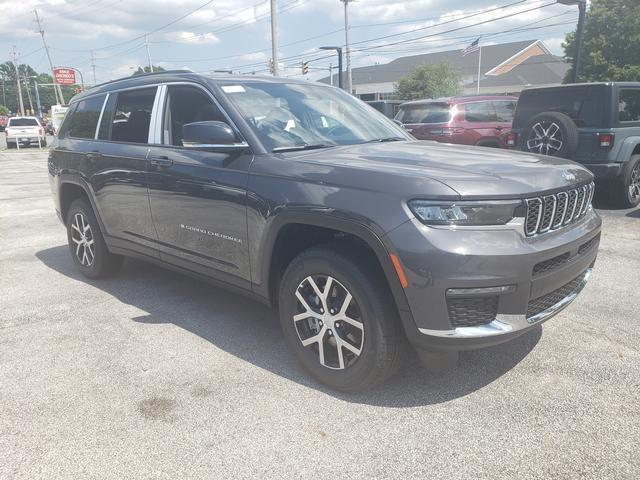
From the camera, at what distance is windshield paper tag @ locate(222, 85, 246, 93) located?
3.71 metres

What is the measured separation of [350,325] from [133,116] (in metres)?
2.73

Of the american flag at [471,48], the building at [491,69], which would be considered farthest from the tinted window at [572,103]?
the building at [491,69]

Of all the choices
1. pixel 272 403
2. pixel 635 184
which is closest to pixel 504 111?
pixel 635 184

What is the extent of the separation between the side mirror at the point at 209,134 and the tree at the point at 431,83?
47620mm

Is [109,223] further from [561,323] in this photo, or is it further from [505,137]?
[505,137]

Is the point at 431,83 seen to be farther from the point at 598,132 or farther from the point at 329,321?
the point at 329,321

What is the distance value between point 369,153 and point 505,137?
8975 mm

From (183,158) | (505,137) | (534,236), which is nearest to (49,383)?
(183,158)

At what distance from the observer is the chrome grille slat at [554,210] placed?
2.71 metres

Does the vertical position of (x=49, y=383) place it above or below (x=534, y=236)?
below

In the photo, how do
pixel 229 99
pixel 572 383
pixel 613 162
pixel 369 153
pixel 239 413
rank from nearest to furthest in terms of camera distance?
pixel 239 413 → pixel 572 383 → pixel 369 153 → pixel 229 99 → pixel 613 162

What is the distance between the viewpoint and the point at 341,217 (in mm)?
2797

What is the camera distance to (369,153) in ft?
11.0

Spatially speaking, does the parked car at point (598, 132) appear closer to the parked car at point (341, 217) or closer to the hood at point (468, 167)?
the parked car at point (341, 217)
